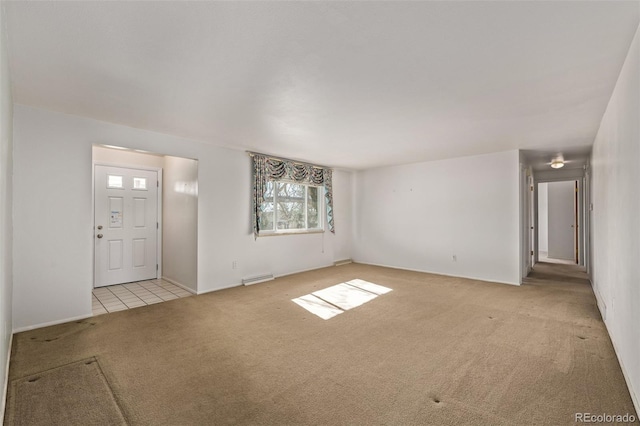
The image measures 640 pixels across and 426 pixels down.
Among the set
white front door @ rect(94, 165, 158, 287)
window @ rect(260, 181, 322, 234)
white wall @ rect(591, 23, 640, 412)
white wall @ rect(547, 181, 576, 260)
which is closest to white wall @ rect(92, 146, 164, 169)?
white front door @ rect(94, 165, 158, 287)

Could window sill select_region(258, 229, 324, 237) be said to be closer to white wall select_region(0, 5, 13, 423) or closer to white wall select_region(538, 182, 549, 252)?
white wall select_region(0, 5, 13, 423)

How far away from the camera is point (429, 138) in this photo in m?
4.29

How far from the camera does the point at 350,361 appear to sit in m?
2.46

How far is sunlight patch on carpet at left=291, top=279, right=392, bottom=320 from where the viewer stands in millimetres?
3760

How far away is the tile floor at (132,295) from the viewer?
393 centimetres

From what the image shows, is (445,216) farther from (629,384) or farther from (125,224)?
(125,224)

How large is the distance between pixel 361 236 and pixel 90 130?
5643 mm

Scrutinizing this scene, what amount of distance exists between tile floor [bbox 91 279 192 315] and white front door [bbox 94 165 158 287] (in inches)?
10.6

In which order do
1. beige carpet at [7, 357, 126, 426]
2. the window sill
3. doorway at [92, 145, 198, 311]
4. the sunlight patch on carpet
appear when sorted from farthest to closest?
the window sill, doorway at [92, 145, 198, 311], the sunlight patch on carpet, beige carpet at [7, 357, 126, 426]

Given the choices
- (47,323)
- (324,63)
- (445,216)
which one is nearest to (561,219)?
(445,216)

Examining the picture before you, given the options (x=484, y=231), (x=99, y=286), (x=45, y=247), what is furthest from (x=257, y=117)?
(x=484, y=231)

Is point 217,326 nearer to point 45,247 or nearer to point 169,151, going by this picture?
point 45,247

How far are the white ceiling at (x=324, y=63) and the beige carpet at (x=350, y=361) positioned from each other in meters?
2.36

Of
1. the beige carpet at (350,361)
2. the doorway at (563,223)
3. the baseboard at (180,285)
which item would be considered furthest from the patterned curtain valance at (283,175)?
the doorway at (563,223)
